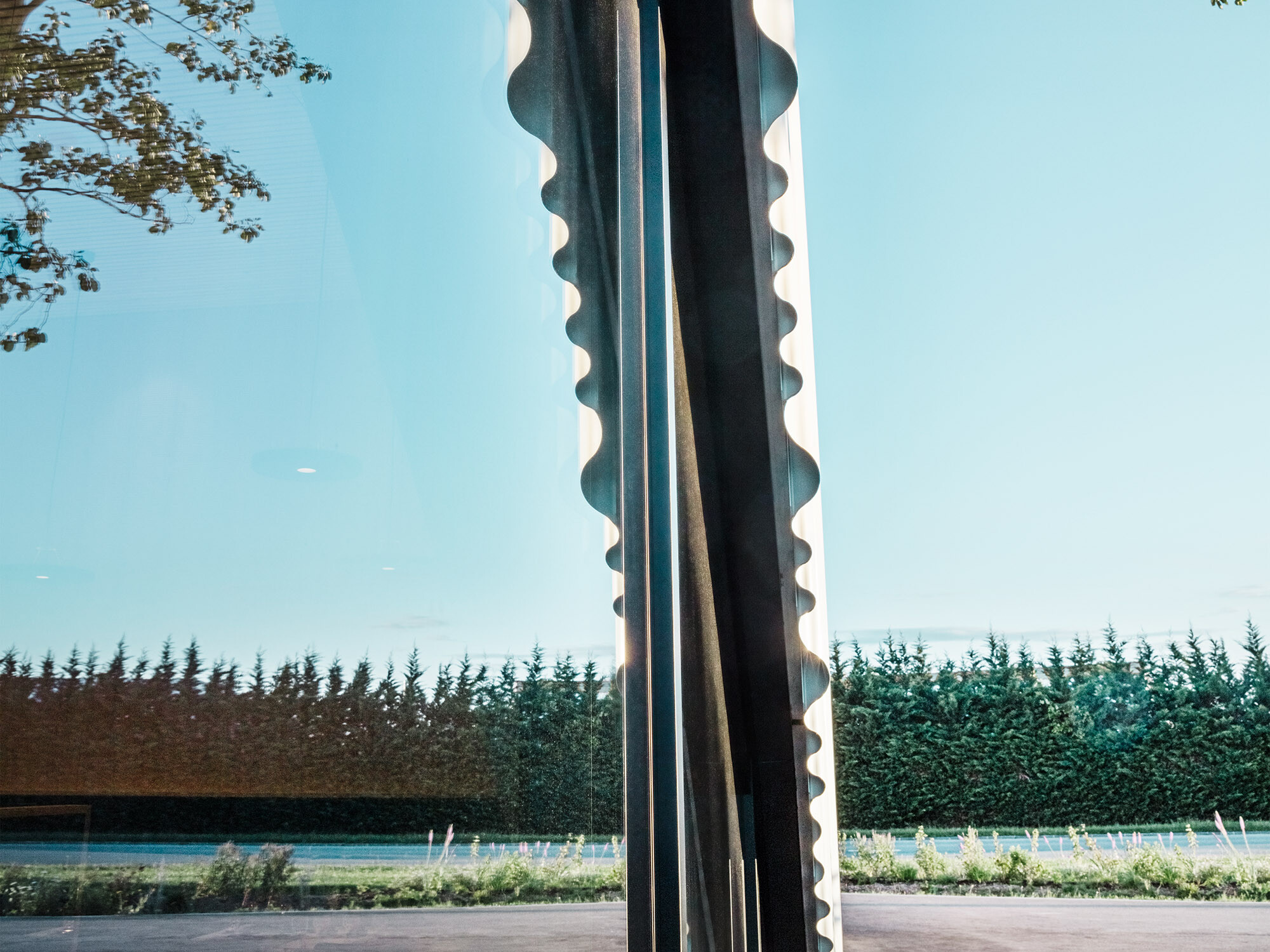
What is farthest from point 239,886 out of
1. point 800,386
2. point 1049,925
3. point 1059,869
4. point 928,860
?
point 1059,869

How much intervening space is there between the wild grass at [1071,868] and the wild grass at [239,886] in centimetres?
550

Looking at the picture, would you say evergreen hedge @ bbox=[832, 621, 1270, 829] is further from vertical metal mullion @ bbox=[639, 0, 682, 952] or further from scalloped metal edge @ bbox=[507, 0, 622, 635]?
scalloped metal edge @ bbox=[507, 0, 622, 635]

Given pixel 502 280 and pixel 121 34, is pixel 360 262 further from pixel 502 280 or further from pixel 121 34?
pixel 502 280

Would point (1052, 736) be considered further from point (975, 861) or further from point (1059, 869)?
point (975, 861)

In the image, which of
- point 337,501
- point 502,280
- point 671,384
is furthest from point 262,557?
point 671,384

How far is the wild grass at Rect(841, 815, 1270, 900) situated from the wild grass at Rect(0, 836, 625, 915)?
18.0 feet

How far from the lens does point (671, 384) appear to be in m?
1.01

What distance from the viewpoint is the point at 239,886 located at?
212 mm

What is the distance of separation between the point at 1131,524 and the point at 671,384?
5512mm

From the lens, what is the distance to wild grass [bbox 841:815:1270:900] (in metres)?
4.91

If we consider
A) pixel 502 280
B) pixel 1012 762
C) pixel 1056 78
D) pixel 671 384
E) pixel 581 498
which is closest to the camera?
pixel 502 280

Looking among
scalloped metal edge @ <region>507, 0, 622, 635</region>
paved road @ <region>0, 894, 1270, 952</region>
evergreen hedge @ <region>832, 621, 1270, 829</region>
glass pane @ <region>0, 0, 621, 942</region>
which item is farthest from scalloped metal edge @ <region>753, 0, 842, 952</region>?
evergreen hedge @ <region>832, 621, 1270, 829</region>

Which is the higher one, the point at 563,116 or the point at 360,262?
the point at 563,116

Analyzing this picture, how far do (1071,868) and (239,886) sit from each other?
6.03 m
